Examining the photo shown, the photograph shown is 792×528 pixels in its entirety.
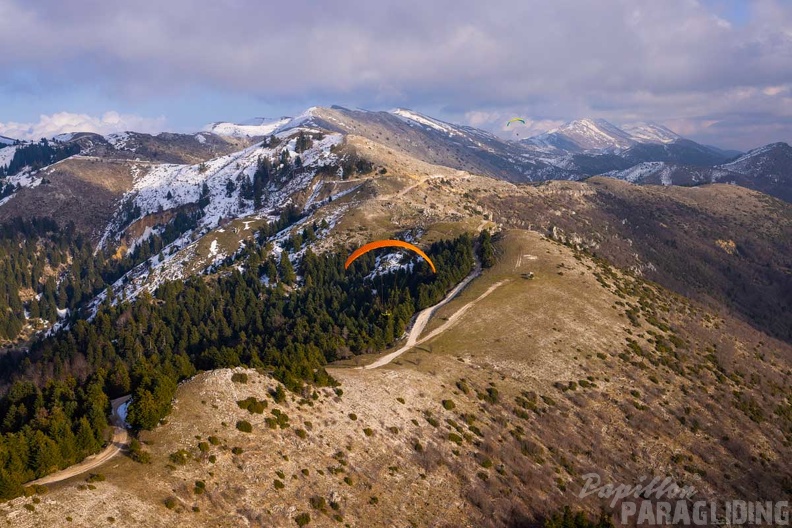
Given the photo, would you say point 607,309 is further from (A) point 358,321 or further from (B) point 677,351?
(A) point 358,321

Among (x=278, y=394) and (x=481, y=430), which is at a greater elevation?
(x=278, y=394)

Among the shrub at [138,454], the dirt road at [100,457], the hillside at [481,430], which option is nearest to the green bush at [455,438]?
the hillside at [481,430]

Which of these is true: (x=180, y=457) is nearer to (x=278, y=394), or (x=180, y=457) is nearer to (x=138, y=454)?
(x=138, y=454)

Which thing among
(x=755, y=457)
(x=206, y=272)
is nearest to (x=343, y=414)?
(x=755, y=457)

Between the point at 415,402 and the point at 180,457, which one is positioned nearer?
the point at 180,457

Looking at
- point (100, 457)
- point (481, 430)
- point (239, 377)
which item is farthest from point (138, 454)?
point (481, 430)

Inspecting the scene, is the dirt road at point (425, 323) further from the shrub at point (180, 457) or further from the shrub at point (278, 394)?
the shrub at point (180, 457)

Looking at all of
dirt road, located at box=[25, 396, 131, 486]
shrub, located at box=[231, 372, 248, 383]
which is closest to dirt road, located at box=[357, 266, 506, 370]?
shrub, located at box=[231, 372, 248, 383]
